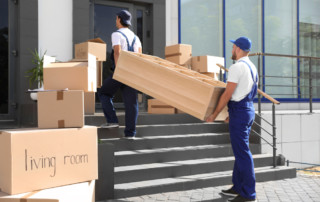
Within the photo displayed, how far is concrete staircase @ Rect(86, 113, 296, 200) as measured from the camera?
5.01 meters

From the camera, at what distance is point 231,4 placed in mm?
11062

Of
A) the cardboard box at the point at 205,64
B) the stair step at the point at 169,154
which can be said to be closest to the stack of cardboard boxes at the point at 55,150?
the stair step at the point at 169,154

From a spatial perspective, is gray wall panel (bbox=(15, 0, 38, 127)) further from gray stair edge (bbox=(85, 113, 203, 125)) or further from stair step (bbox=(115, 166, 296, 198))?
stair step (bbox=(115, 166, 296, 198))

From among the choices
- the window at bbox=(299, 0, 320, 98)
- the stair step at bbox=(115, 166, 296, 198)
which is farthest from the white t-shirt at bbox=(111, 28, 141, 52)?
the window at bbox=(299, 0, 320, 98)

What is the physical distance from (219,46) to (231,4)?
1394 mm

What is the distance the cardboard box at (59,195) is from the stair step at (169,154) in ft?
6.02

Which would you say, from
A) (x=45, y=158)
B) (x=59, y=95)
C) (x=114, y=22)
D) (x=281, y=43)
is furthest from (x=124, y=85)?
(x=281, y=43)

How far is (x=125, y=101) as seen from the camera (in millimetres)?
5441

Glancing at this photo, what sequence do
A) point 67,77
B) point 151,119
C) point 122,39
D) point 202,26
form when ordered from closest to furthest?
point 67,77 < point 122,39 < point 151,119 < point 202,26

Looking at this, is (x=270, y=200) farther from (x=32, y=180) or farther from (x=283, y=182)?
(x=32, y=180)

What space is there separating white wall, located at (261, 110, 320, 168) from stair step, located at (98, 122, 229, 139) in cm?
108

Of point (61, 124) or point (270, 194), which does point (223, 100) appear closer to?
point (61, 124)

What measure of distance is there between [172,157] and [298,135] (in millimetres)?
3840

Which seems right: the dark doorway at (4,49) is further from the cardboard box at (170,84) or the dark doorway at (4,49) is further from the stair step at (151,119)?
the cardboard box at (170,84)
